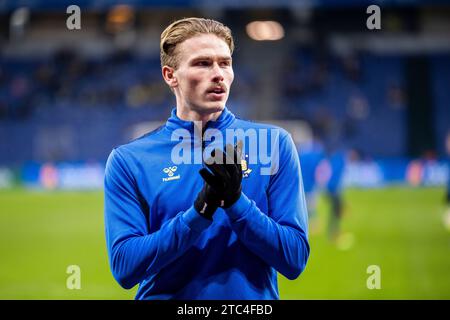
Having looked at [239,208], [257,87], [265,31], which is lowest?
[239,208]

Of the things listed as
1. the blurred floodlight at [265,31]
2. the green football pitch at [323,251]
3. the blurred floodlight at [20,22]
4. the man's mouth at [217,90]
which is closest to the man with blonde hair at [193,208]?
the man's mouth at [217,90]

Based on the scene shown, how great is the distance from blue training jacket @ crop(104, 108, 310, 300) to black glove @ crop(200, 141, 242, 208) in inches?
3.8

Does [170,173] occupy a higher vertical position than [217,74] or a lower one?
lower

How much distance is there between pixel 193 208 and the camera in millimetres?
2439

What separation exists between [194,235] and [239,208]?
180mm

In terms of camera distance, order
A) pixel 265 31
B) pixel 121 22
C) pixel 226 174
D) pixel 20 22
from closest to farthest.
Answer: pixel 226 174 < pixel 265 31 < pixel 121 22 < pixel 20 22

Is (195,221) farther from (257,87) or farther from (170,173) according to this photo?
(257,87)

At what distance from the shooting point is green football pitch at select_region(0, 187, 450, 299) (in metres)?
9.55

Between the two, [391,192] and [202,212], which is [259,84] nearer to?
[391,192]

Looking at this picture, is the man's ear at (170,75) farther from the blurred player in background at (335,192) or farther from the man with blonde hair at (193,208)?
the blurred player in background at (335,192)

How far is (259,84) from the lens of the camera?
2747cm

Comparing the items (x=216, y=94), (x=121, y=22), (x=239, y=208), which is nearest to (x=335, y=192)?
(x=216, y=94)

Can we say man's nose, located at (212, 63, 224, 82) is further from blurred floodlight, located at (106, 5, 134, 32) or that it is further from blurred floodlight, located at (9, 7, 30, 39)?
blurred floodlight, located at (9, 7, 30, 39)

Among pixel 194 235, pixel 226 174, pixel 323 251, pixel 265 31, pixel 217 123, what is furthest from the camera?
pixel 265 31
